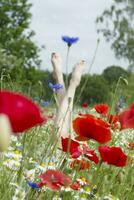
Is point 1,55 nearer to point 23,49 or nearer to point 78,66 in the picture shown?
point 23,49

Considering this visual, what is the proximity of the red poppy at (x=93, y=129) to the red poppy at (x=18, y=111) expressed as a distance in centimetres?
68

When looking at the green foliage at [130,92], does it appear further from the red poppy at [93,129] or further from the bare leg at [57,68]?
the red poppy at [93,129]

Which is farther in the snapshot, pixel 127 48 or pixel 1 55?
pixel 127 48

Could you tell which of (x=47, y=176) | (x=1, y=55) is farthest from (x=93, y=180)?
(x=1, y=55)

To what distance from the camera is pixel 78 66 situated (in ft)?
17.1

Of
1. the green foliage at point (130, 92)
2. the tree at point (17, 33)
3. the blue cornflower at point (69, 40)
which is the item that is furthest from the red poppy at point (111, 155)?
the tree at point (17, 33)

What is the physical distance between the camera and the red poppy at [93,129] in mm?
1368

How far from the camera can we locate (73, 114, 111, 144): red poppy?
4.49 feet

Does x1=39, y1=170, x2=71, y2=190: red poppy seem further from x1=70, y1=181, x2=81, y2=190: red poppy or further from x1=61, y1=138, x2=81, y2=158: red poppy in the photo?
x1=70, y1=181, x2=81, y2=190: red poppy

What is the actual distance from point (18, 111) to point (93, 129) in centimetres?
72

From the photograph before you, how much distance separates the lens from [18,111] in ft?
2.22

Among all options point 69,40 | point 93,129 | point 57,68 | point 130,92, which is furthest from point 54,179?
point 130,92

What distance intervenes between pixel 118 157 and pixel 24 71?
16.0 metres

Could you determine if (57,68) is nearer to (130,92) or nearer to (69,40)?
(69,40)
